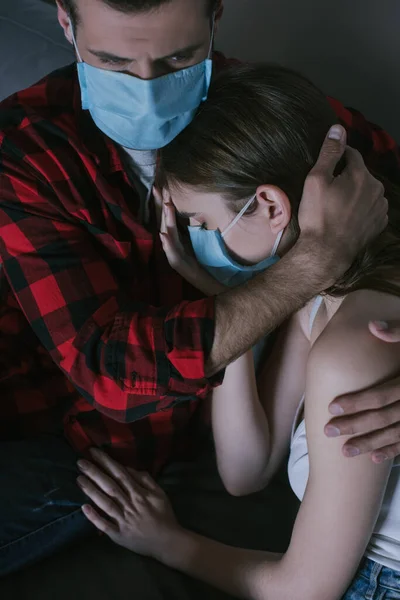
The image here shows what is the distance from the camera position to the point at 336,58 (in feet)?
5.05

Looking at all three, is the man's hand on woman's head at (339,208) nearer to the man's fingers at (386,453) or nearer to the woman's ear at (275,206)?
the woman's ear at (275,206)

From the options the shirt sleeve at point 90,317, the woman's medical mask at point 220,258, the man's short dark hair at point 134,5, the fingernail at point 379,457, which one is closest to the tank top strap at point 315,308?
the woman's medical mask at point 220,258

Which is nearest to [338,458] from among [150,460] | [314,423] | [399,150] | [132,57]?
[314,423]

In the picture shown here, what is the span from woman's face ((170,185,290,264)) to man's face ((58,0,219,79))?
0.66ft

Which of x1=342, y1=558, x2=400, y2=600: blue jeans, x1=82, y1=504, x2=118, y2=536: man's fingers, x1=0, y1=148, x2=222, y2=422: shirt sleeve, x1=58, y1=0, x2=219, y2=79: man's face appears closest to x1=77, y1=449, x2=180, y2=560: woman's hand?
x1=82, y1=504, x2=118, y2=536: man's fingers

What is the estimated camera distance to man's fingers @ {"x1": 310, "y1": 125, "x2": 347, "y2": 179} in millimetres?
980

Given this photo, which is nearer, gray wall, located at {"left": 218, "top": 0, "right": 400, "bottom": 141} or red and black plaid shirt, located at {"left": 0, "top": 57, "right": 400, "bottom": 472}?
Result: red and black plaid shirt, located at {"left": 0, "top": 57, "right": 400, "bottom": 472}

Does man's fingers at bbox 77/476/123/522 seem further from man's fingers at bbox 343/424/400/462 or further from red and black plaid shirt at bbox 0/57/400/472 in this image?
man's fingers at bbox 343/424/400/462

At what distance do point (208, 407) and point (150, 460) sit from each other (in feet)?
0.52

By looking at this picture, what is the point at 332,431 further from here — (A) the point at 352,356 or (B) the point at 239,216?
(B) the point at 239,216

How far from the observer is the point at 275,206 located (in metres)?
1.01

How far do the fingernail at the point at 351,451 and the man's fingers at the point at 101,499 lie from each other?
0.51 meters

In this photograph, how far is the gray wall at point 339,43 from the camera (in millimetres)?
1485

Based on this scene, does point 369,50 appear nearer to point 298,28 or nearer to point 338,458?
point 298,28
